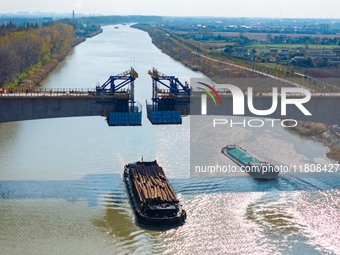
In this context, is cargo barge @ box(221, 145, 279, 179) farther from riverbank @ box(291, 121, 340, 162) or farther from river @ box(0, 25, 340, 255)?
riverbank @ box(291, 121, 340, 162)

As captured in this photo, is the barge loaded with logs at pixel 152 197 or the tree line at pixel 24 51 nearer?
the barge loaded with logs at pixel 152 197

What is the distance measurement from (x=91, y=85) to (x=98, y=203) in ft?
62.3

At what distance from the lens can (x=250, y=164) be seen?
20.3m

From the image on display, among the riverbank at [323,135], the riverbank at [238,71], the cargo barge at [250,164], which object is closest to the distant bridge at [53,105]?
the cargo barge at [250,164]

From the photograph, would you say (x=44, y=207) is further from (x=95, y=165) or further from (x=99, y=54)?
(x=99, y=54)

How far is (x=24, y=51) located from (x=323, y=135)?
73.2ft

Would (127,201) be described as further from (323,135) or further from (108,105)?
(323,135)

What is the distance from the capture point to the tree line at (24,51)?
35.8 metres

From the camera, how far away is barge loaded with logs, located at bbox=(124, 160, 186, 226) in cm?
1587

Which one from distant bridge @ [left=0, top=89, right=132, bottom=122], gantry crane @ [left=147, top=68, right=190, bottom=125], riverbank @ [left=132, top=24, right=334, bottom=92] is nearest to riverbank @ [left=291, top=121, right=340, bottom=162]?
riverbank @ [left=132, top=24, right=334, bottom=92]

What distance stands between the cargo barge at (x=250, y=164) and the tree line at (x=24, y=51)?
629 inches

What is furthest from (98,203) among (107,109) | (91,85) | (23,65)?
(23,65)

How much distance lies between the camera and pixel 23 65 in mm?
41250

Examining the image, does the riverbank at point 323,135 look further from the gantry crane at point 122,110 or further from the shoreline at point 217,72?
the gantry crane at point 122,110
